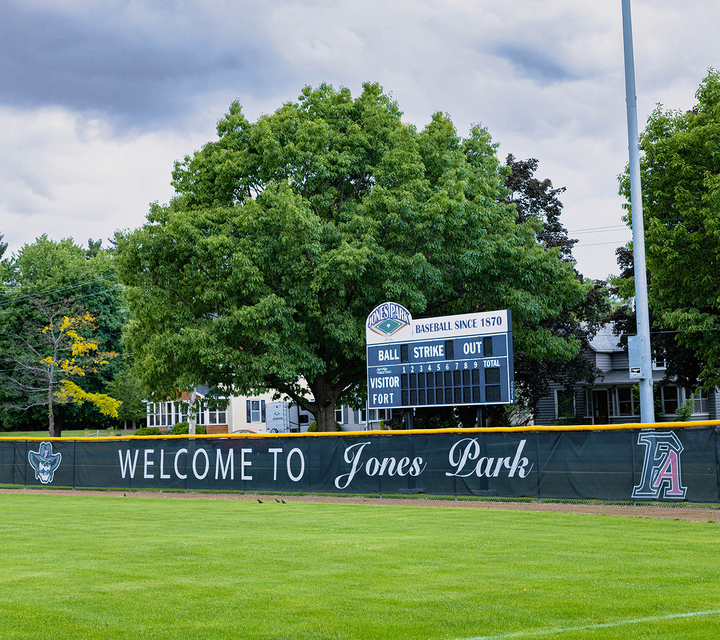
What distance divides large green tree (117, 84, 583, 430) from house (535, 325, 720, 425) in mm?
16946

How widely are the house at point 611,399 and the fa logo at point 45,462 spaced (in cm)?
2907

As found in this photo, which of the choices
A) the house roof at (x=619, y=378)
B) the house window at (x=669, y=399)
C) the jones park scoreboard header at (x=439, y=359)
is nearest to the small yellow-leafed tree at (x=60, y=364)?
the house roof at (x=619, y=378)

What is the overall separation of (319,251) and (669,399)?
29.7 meters

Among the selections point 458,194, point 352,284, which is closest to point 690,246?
point 458,194

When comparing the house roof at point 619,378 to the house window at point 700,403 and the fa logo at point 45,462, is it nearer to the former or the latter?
the house window at point 700,403

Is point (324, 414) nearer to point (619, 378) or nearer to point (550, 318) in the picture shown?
point (550, 318)

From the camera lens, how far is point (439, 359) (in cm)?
2320

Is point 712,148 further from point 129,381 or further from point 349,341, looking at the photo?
point 129,381

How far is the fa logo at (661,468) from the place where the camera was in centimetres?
1810

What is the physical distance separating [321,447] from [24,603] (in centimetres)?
1598

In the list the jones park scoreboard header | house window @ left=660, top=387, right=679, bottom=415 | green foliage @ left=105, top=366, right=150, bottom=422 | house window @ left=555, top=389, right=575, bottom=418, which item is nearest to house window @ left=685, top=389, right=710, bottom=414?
house window @ left=660, top=387, right=679, bottom=415

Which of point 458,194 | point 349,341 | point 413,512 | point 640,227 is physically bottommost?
point 413,512

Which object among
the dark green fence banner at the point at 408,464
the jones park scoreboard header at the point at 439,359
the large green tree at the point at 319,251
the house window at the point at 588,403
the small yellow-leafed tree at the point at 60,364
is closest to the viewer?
the dark green fence banner at the point at 408,464

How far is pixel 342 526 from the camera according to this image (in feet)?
51.7
